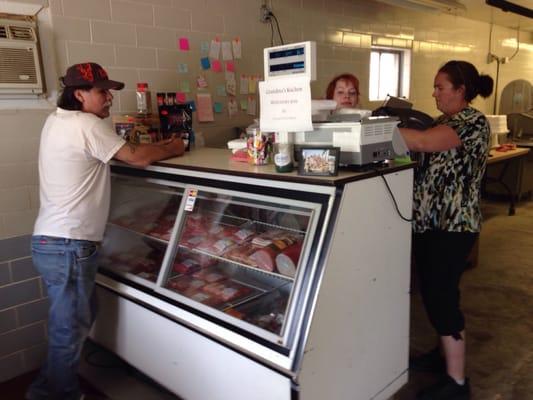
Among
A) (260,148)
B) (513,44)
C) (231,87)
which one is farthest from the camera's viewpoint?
(513,44)

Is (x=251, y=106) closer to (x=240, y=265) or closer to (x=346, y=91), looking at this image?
(x=346, y=91)

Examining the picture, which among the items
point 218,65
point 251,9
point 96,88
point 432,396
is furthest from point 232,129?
point 432,396

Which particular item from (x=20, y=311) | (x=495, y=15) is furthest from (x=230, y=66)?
(x=495, y=15)

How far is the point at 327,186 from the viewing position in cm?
163

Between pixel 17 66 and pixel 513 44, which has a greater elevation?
pixel 513 44

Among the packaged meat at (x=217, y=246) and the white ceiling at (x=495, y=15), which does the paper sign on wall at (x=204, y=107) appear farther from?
the white ceiling at (x=495, y=15)

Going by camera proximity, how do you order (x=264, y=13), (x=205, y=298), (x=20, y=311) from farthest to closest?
1. (x=264, y=13)
2. (x=20, y=311)
3. (x=205, y=298)

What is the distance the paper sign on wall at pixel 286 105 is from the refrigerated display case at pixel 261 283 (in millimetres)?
200

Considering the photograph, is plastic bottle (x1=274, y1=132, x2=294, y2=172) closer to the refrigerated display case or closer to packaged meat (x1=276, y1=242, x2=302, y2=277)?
the refrigerated display case

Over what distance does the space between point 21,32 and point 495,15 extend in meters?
6.39

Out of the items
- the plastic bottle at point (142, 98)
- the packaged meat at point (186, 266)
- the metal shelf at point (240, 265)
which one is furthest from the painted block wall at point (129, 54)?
the metal shelf at point (240, 265)

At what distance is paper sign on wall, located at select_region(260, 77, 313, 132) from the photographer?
1.76 meters

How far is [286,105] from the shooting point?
5.98 ft

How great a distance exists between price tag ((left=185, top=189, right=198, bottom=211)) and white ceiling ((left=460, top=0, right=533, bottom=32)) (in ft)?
15.6
